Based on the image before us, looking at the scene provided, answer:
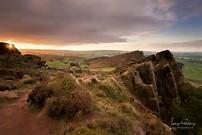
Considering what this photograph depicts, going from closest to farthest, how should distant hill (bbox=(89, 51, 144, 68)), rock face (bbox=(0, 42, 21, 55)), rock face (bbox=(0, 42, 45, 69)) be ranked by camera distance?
rock face (bbox=(0, 42, 45, 69)) < rock face (bbox=(0, 42, 21, 55)) < distant hill (bbox=(89, 51, 144, 68))

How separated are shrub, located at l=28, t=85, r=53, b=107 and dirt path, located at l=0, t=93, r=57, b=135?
2.87ft

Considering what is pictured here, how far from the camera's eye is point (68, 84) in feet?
67.2

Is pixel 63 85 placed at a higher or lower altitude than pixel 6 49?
higher

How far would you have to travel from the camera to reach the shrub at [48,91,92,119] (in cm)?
1680

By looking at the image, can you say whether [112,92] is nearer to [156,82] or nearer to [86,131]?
[86,131]

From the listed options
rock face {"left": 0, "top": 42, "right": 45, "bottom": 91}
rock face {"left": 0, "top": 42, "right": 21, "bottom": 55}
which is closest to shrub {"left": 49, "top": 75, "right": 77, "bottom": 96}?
rock face {"left": 0, "top": 42, "right": 45, "bottom": 91}

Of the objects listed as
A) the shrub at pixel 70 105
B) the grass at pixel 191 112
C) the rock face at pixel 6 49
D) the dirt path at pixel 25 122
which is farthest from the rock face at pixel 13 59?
the shrub at pixel 70 105

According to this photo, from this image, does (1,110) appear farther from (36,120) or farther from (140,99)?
(140,99)

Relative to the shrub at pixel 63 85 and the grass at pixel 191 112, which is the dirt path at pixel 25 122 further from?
the grass at pixel 191 112

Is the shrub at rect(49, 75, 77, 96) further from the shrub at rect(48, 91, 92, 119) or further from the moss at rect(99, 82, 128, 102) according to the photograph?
the moss at rect(99, 82, 128, 102)

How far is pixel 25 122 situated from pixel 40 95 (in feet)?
10.3

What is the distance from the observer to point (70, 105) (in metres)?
17.0

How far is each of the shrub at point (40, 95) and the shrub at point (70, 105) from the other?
203cm

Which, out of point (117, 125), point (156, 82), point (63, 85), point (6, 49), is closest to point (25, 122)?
point (63, 85)
